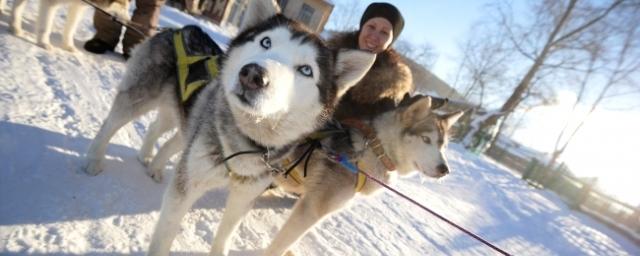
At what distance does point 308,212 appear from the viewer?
2.46 m

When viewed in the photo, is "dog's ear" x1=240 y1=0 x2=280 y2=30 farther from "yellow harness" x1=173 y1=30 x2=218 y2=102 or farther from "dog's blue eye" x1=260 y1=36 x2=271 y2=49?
"yellow harness" x1=173 y1=30 x2=218 y2=102

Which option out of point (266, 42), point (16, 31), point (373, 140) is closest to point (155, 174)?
point (266, 42)

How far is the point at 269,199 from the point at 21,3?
372 cm

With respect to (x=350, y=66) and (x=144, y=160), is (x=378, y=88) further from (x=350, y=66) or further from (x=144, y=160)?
(x=144, y=160)

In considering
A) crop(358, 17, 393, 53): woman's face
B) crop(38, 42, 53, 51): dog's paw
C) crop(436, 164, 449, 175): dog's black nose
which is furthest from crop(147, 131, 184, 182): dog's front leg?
crop(38, 42, 53, 51): dog's paw

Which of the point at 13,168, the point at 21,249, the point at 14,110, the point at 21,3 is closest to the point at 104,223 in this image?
the point at 21,249

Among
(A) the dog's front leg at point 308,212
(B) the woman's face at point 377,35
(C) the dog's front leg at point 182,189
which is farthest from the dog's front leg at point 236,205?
(B) the woman's face at point 377,35

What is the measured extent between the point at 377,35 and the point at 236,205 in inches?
74.3

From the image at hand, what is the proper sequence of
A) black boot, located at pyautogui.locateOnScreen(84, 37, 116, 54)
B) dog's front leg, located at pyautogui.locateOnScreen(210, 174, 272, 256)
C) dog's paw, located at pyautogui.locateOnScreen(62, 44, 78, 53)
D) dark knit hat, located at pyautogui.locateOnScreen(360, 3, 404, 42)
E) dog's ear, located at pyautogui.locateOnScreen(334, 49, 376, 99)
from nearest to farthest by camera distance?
dog's ear, located at pyautogui.locateOnScreen(334, 49, 376, 99), dog's front leg, located at pyautogui.locateOnScreen(210, 174, 272, 256), dark knit hat, located at pyautogui.locateOnScreen(360, 3, 404, 42), dog's paw, located at pyautogui.locateOnScreen(62, 44, 78, 53), black boot, located at pyautogui.locateOnScreen(84, 37, 116, 54)

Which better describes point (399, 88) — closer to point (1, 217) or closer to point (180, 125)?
point (180, 125)

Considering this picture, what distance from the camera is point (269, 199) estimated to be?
3449 millimetres

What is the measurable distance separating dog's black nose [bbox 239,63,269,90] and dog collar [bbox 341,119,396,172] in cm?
148

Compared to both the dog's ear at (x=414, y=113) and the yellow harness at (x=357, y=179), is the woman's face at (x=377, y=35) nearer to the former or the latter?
the dog's ear at (x=414, y=113)

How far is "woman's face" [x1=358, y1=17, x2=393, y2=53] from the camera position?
9.65ft
